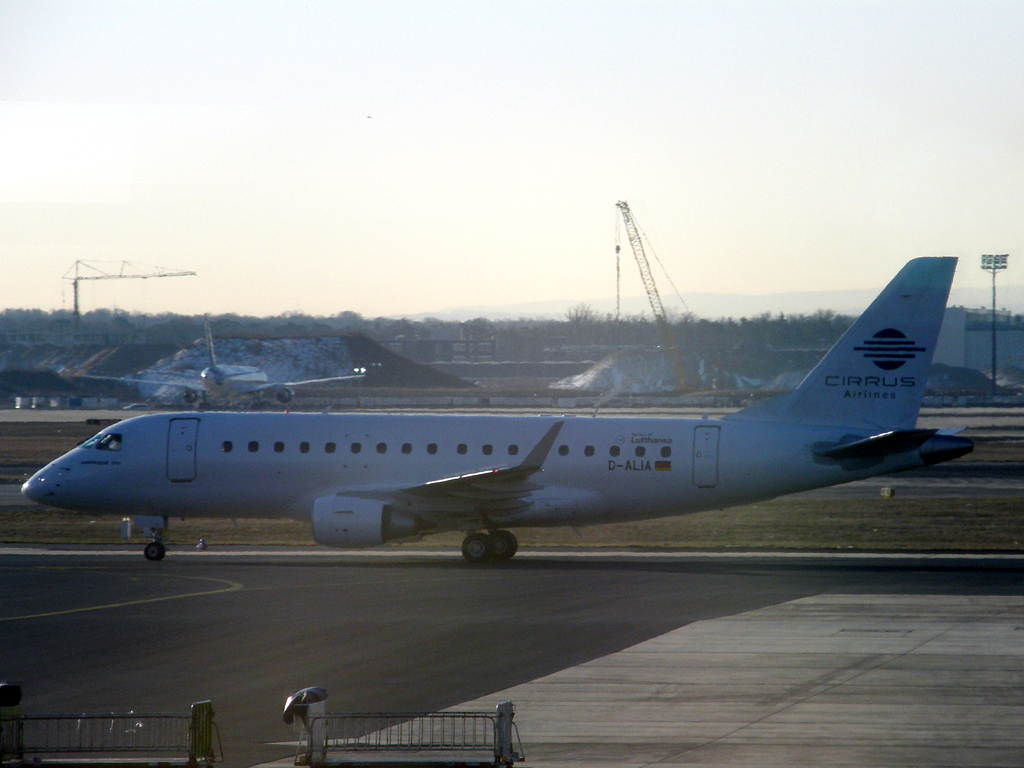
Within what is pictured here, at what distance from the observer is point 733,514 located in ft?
129

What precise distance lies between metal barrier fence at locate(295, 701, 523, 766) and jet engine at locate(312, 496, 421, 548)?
560 inches

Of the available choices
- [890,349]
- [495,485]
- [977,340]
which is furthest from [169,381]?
[890,349]

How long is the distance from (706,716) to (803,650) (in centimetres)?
446

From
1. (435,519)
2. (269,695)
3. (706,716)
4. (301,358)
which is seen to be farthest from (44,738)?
(301,358)

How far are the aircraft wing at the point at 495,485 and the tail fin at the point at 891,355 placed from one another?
7103 millimetres

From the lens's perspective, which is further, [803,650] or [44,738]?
[803,650]

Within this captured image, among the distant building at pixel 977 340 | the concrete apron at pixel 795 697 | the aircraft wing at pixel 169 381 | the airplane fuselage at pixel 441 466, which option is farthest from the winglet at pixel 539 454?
the distant building at pixel 977 340

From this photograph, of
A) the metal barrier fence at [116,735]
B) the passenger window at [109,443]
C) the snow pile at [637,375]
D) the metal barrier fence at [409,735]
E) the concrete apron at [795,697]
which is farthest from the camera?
the snow pile at [637,375]

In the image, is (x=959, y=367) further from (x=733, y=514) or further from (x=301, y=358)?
(x=733, y=514)

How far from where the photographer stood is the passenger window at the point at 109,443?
30.2m

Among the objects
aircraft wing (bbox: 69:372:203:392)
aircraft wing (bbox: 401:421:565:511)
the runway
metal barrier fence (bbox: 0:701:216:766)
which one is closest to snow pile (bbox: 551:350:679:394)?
aircraft wing (bbox: 69:372:203:392)

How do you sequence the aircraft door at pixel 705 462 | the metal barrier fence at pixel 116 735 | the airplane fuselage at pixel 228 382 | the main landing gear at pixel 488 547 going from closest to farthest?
1. the metal barrier fence at pixel 116 735
2. the main landing gear at pixel 488 547
3. the aircraft door at pixel 705 462
4. the airplane fuselage at pixel 228 382

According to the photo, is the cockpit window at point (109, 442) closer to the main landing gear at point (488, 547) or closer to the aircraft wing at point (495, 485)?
the aircraft wing at point (495, 485)

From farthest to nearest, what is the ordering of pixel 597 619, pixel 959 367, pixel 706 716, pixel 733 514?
pixel 959 367
pixel 733 514
pixel 597 619
pixel 706 716
